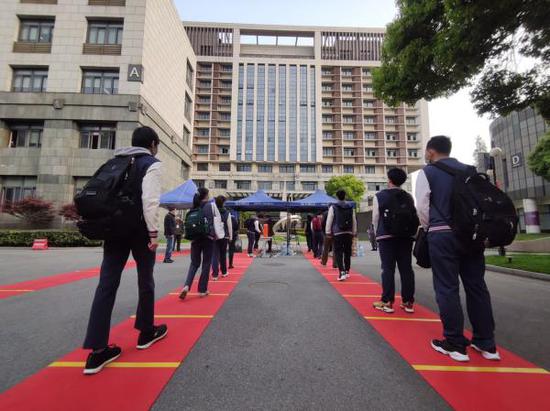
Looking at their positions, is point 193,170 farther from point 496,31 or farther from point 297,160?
point 496,31

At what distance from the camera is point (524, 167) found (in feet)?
124

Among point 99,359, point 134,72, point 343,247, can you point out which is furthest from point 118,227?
point 134,72

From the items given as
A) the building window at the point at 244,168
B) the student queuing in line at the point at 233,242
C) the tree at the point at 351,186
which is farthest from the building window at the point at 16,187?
the tree at the point at 351,186

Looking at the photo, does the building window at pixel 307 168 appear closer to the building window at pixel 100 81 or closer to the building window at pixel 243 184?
the building window at pixel 243 184

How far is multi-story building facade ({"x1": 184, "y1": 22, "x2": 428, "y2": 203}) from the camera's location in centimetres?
5788

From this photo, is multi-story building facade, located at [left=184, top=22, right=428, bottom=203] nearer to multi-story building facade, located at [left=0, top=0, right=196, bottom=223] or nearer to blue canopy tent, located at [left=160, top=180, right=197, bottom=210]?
multi-story building facade, located at [left=0, top=0, right=196, bottom=223]

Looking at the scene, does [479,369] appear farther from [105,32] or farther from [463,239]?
[105,32]

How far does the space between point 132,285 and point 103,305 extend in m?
3.81

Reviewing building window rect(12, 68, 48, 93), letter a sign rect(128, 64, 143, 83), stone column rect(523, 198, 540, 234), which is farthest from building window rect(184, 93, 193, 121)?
stone column rect(523, 198, 540, 234)

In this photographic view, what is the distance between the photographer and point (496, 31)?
18.9 ft

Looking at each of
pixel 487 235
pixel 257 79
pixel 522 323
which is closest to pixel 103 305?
pixel 487 235

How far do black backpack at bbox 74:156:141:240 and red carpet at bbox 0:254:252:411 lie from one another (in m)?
1.08

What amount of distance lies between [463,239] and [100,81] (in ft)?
90.0

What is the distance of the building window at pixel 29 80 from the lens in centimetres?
2194
